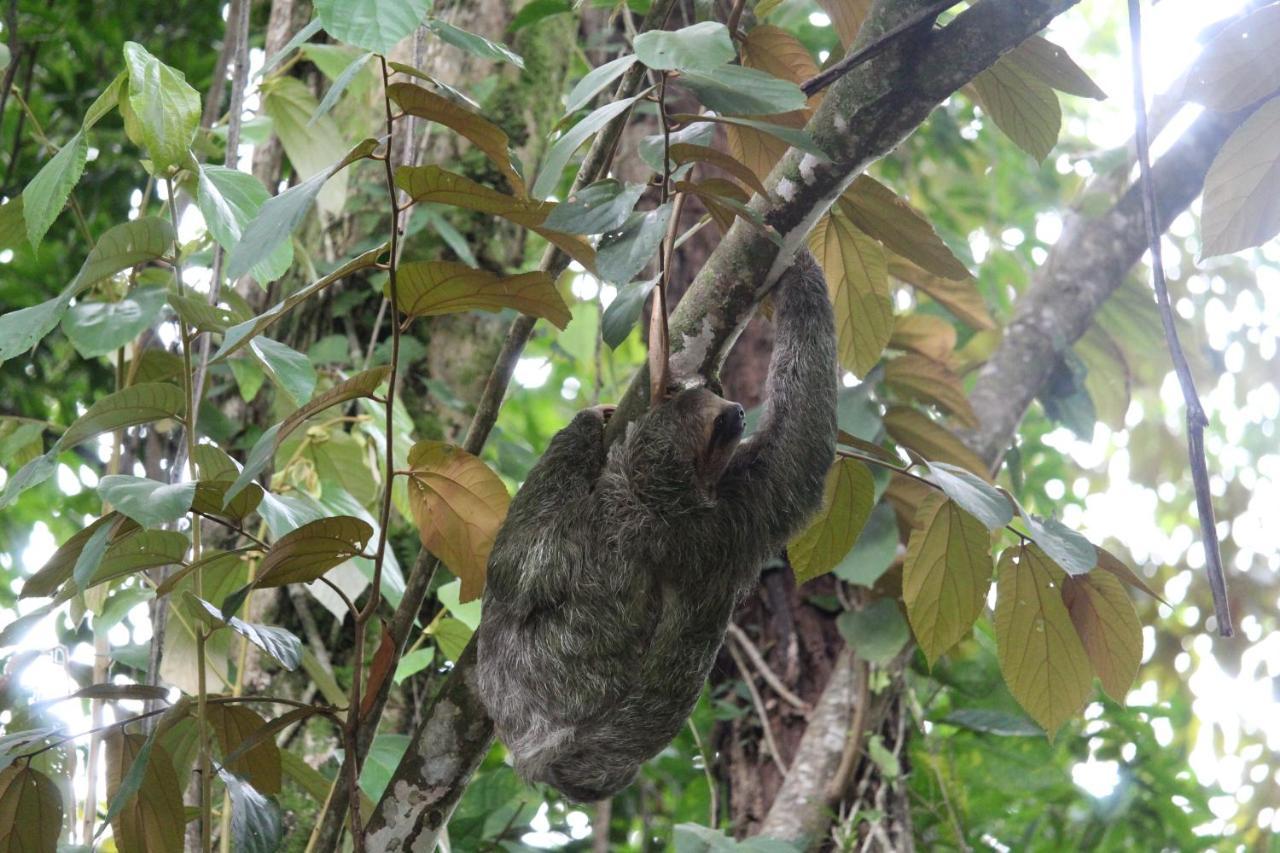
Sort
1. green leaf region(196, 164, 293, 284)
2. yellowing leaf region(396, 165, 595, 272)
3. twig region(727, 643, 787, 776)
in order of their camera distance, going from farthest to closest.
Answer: twig region(727, 643, 787, 776) < green leaf region(196, 164, 293, 284) < yellowing leaf region(396, 165, 595, 272)

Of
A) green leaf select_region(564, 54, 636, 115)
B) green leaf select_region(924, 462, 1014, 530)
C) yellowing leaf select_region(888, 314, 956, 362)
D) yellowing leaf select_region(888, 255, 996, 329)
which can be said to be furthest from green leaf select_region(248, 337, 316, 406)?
yellowing leaf select_region(888, 314, 956, 362)

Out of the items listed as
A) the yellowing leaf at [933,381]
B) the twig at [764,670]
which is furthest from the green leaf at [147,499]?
the twig at [764,670]

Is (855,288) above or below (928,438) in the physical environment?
below

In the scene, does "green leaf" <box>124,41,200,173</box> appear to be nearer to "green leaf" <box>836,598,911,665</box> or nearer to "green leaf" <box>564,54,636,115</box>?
"green leaf" <box>564,54,636,115</box>

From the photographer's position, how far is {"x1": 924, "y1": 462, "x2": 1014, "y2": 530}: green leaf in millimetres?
2232

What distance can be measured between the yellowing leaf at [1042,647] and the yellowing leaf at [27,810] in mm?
2085

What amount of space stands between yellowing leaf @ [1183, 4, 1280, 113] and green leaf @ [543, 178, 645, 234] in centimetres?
90

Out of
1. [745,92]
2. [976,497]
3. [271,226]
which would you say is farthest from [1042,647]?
[271,226]

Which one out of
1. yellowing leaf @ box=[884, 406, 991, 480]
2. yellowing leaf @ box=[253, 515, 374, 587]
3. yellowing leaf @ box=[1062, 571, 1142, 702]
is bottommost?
yellowing leaf @ box=[253, 515, 374, 587]

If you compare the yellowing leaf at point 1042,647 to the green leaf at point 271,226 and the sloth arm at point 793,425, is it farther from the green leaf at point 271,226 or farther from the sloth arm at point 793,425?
the green leaf at point 271,226

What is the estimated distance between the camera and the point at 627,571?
2611 millimetres

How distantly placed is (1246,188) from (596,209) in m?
1.08

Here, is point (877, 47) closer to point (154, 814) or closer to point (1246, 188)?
point (1246, 188)

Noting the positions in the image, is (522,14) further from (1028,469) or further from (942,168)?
(942,168)
